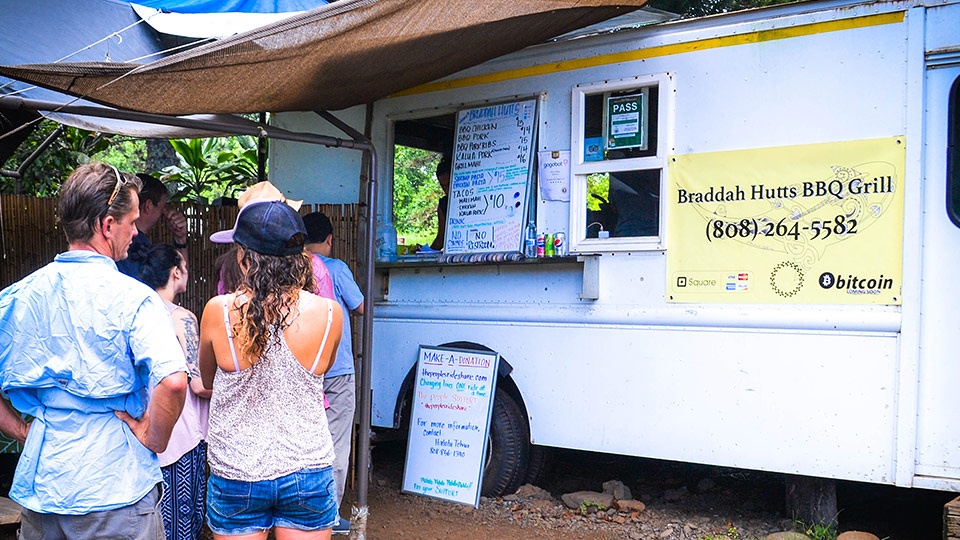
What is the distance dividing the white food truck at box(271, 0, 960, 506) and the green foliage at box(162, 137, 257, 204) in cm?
534

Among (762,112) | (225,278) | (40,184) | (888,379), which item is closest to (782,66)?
(762,112)

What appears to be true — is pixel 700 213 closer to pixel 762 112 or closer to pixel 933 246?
pixel 762 112

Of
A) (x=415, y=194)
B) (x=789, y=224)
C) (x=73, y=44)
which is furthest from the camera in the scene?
(x=415, y=194)

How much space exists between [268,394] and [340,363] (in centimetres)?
238

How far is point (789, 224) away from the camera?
493 centimetres

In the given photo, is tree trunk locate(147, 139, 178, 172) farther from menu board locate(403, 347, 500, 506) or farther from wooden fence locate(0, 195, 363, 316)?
menu board locate(403, 347, 500, 506)

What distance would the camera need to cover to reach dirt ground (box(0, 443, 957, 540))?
5.33 metres

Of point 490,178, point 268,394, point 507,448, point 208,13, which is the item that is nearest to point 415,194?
point 490,178

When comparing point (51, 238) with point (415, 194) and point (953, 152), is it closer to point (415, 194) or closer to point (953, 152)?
point (415, 194)

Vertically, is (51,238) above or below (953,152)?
below

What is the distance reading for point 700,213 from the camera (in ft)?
17.0

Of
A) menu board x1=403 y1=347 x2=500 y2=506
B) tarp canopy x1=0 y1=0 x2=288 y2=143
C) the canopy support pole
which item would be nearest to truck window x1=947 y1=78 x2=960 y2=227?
menu board x1=403 y1=347 x2=500 y2=506

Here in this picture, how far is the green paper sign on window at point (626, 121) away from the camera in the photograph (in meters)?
5.45

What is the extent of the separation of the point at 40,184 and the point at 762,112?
8830mm
